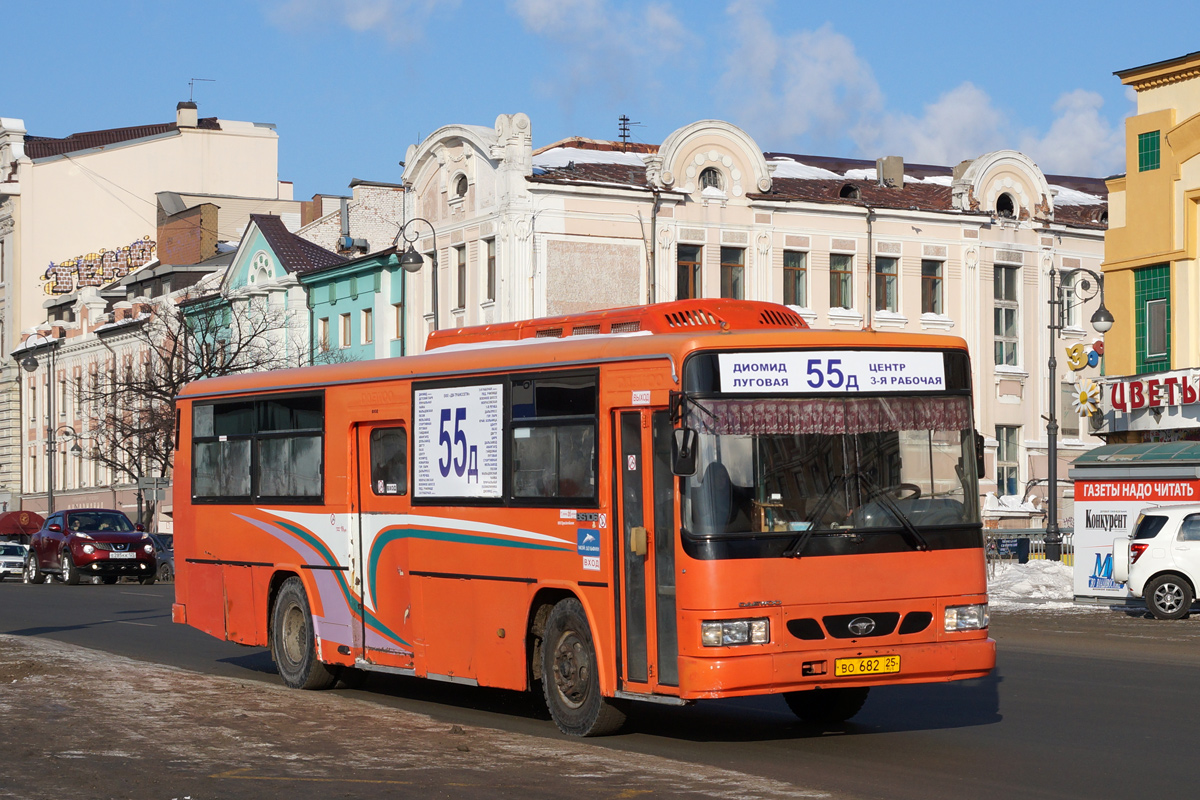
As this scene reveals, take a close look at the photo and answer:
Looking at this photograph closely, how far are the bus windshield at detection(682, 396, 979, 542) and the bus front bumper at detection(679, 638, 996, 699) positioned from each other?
788 millimetres

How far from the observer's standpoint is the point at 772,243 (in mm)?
51375

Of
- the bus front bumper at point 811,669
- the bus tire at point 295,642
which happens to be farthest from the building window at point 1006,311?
the bus front bumper at point 811,669

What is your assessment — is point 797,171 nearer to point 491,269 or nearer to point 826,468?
point 491,269

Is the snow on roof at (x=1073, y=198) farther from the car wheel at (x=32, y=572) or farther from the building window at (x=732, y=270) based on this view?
the car wheel at (x=32, y=572)

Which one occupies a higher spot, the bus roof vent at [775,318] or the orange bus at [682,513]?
the bus roof vent at [775,318]

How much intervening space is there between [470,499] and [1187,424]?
77.8ft

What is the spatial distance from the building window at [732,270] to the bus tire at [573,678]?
3852 centimetres

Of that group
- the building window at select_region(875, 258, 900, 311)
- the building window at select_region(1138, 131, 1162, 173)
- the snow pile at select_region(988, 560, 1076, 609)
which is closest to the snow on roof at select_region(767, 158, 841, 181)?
the building window at select_region(875, 258, 900, 311)

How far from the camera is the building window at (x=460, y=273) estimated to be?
165 ft

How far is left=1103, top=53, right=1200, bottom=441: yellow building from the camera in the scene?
112 ft

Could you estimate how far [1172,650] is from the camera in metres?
20.5

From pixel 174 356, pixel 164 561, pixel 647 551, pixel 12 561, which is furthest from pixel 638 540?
pixel 174 356

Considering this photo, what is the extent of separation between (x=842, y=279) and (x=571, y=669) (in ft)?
137

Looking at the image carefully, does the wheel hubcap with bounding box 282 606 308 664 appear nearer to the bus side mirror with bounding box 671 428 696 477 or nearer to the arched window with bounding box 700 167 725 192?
the bus side mirror with bounding box 671 428 696 477
